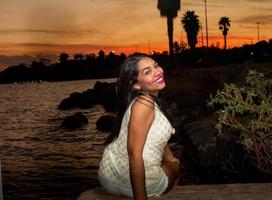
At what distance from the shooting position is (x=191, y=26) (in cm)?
5338

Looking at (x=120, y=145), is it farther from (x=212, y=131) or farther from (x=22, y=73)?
(x=22, y=73)

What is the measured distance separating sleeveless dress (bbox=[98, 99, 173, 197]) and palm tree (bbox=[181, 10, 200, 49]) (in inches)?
1989

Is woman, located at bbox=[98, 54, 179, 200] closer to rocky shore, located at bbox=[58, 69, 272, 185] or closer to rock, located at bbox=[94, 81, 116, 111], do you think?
rocky shore, located at bbox=[58, 69, 272, 185]

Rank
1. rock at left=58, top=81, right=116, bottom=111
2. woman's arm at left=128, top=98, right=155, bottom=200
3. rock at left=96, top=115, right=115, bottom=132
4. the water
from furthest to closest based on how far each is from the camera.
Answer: rock at left=58, top=81, right=116, bottom=111, rock at left=96, top=115, right=115, bottom=132, the water, woman's arm at left=128, top=98, right=155, bottom=200

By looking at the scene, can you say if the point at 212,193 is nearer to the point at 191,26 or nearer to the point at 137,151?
the point at 137,151

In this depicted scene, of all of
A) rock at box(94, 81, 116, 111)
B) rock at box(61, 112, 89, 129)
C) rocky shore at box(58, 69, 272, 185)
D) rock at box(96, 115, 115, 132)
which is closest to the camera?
rocky shore at box(58, 69, 272, 185)

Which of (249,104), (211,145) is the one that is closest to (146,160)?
(249,104)

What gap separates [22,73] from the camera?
71125 mm

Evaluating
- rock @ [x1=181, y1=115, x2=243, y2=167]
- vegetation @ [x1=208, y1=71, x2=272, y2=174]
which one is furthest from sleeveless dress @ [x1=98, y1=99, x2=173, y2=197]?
rock @ [x1=181, y1=115, x2=243, y2=167]

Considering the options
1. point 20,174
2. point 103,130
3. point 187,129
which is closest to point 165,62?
point 103,130

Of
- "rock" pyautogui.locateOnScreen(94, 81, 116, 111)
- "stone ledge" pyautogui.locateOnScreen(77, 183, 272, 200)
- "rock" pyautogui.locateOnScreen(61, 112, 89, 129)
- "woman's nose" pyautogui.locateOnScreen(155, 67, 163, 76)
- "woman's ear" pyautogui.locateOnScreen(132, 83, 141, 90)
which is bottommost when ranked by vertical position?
"rock" pyautogui.locateOnScreen(61, 112, 89, 129)

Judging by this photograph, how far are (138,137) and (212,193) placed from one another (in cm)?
85

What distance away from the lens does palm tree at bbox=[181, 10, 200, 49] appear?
5316 centimetres

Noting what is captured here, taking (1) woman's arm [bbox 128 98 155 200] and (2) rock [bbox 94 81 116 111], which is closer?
(1) woman's arm [bbox 128 98 155 200]
